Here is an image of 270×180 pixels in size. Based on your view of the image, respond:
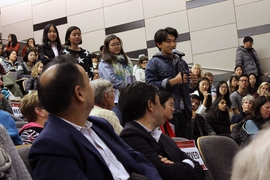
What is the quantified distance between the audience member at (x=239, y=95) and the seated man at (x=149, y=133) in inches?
174

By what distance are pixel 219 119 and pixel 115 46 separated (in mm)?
1911

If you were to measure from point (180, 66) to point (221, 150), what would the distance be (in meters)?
1.11

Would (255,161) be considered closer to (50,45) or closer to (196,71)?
(50,45)

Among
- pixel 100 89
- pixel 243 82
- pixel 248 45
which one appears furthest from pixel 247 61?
pixel 100 89

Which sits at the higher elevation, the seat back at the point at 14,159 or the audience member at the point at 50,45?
the audience member at the point at 50,45

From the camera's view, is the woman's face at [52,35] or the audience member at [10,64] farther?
the audience member at [10,64]

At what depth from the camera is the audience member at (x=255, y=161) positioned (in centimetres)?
77

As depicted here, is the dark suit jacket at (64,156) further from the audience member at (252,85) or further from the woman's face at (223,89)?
the audience member at (252,85)

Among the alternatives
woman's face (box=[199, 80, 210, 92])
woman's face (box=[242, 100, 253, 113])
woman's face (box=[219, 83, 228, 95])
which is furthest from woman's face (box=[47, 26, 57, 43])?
woman's face (box=[219, 83, 228, 95])

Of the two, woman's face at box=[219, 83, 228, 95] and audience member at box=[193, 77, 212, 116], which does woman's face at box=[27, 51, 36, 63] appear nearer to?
audience member at box=[193, 77, 212, 116]

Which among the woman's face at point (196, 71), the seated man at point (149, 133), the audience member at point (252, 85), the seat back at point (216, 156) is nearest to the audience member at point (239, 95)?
the audience member at point (252, 85)

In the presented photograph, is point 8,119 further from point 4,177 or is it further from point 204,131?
point 204,131

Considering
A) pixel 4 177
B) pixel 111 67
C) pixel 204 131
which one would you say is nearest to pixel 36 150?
pixel 4 177

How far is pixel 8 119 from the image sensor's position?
2.70 metres
